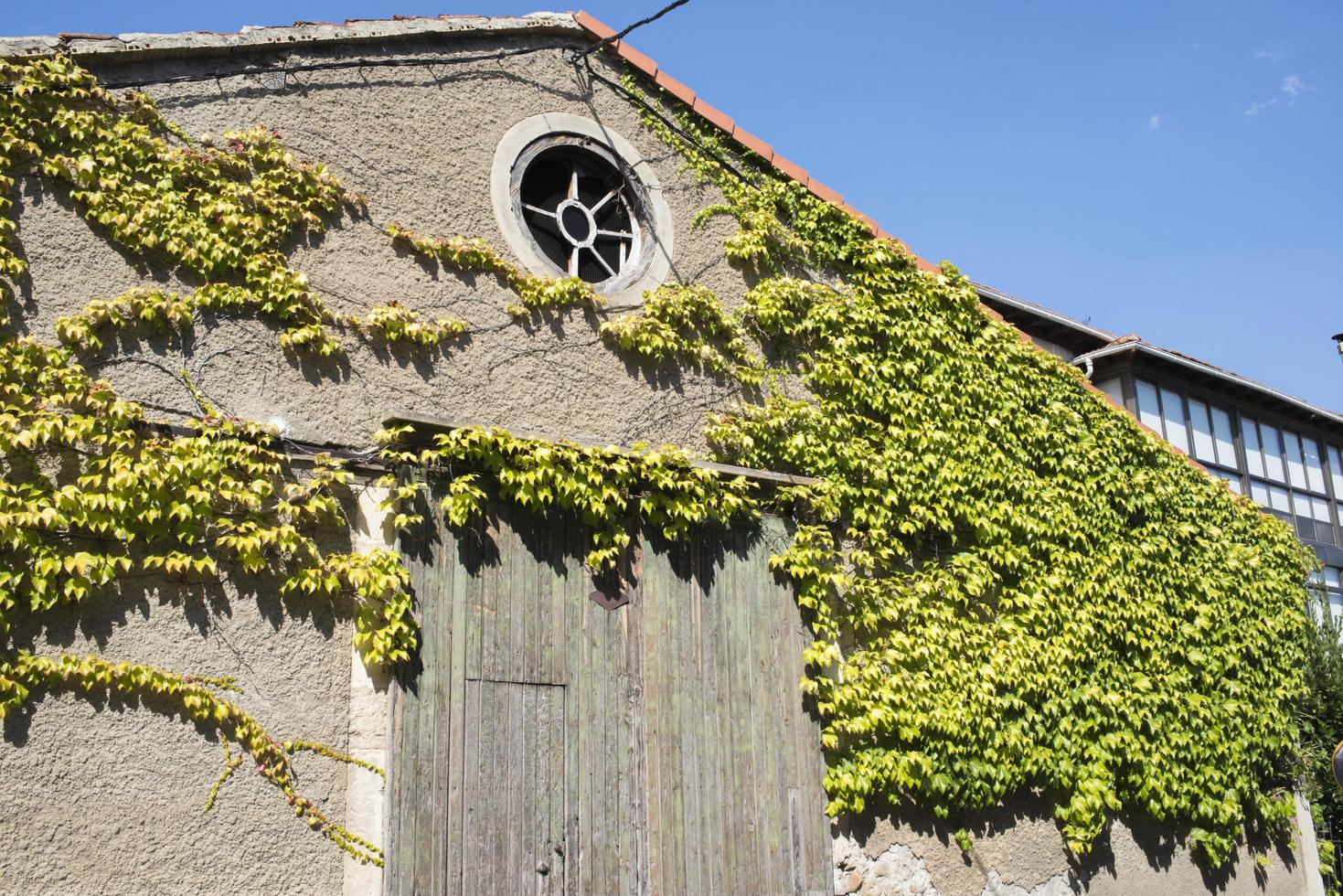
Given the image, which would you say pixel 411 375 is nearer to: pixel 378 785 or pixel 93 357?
pixel 93 357

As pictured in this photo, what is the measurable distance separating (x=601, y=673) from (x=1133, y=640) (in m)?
4.47

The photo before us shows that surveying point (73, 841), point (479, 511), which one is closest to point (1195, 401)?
point (479, 511)

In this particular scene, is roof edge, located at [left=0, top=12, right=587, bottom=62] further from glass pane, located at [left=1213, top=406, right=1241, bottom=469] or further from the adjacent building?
glass pane, located at [left=1213, top=406, right=1241, bottom=469]

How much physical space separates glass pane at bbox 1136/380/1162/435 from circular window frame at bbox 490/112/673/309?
326 inches

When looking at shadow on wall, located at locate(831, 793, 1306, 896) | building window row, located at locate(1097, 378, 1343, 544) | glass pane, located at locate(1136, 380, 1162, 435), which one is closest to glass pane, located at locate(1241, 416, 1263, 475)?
building window row, located at locate(1097, 378, 1343, 544)

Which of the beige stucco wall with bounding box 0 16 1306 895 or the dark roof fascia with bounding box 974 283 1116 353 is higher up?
the dark roof fascia with bounding box 974 283 1116 353

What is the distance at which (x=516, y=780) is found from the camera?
19.2 ft

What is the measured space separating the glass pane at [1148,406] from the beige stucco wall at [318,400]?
6825 millimetres

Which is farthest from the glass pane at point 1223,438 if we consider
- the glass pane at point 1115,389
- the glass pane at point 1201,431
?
the glass pane at point 1115,389

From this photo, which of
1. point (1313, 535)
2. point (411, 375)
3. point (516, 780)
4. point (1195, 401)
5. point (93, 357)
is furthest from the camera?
point (1313, 535)

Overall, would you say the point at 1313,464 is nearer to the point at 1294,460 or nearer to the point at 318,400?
the point at 1294,460

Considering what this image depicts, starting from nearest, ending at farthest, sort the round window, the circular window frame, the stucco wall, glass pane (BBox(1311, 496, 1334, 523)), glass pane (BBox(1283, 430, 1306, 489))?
1. the stucco wall
2. the circular window frame
3. the round window
4. glass pane (BBox(1283, 430, 1306, 489))
5. glass pane (BBox(1311, 496, 1334, 523))

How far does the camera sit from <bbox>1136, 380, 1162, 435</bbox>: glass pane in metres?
13.5

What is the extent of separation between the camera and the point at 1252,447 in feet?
49.0
